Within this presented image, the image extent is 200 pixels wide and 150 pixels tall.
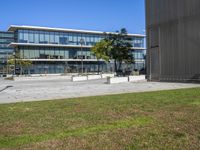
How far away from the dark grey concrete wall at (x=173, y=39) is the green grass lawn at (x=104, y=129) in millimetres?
20736

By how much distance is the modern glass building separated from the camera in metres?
91.3

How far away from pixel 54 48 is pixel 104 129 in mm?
A: 88821

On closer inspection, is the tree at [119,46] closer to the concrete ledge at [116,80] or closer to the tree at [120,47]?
the tree at [120,47]

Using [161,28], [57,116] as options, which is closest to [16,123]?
[57,116]

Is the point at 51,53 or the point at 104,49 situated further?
the point at 51,53

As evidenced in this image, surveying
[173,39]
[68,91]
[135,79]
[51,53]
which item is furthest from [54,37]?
[68,91]

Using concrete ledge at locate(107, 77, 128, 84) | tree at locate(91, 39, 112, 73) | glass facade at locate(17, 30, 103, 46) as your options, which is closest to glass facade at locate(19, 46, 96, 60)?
glass facade at locate(17, 30, 103, 46)

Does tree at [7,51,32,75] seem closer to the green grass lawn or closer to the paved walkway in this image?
the paved walkway

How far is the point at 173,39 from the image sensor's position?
32.9 meters

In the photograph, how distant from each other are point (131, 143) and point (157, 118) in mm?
2791

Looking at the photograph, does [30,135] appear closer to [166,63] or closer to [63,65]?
[166,63]

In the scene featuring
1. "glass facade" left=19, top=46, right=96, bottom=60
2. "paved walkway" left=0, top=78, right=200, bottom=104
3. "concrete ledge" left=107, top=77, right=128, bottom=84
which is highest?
"glass facade" left=19, top=46, right=96, bottom=60

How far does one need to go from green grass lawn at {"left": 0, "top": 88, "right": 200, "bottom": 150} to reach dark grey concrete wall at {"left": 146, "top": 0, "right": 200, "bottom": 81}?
20.7 meters

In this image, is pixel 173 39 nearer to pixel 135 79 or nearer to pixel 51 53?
pixel 135 79
